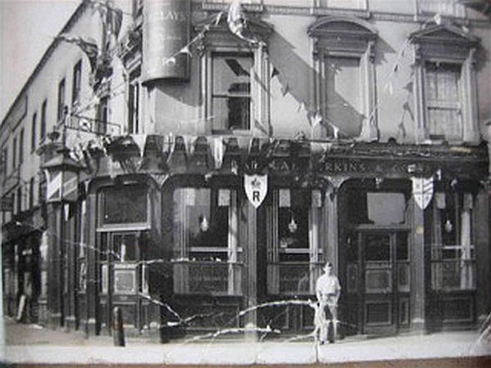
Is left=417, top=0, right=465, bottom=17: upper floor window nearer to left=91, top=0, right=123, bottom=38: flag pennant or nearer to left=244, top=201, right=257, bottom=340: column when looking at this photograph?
left=244, top=201, right=257, bottom=340: column

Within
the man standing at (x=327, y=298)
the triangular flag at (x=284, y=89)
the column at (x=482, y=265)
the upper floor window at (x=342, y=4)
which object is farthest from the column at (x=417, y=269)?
the upper floor window at (x=342, y=4)

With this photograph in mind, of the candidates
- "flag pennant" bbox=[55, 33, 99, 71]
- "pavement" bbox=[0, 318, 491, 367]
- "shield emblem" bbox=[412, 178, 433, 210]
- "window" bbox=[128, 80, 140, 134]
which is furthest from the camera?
"shield emblem" bbox=[412, 178, 433, 210]

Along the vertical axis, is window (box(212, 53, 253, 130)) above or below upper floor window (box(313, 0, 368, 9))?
below

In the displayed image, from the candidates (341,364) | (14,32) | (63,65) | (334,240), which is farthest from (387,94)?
(14,32)

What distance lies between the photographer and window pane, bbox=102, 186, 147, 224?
15.3 ft

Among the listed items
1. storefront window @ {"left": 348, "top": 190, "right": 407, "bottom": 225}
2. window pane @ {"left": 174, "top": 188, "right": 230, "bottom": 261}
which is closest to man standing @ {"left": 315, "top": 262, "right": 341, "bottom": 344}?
storefront window @ {"left": 348, "top": 190, "right": 407, "bottom": 225}

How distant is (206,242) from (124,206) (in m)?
0.55

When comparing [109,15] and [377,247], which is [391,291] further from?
[109,15]

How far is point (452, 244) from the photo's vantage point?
4977 mm

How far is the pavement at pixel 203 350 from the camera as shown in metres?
4.60

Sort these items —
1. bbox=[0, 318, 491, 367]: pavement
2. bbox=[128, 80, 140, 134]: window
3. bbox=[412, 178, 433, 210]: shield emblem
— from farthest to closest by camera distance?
bbox=[412, 178, 433, 210]: shield emblem, bbox=[128, 80, 140, 134]: window, bbox=[0, 318, 491, 367]: pavement

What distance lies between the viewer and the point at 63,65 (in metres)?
4.87

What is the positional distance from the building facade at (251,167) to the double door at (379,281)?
0.04 feet

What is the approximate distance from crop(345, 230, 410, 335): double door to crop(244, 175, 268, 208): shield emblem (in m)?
0.66
